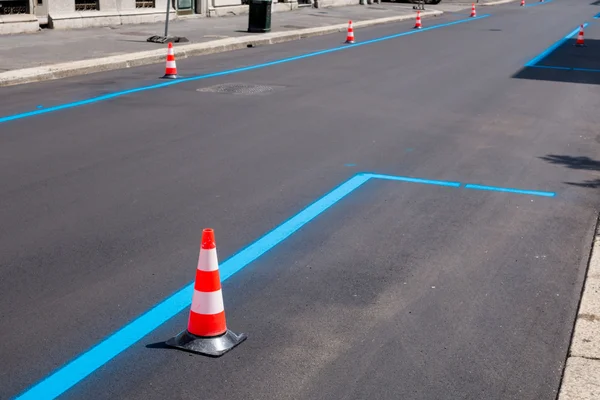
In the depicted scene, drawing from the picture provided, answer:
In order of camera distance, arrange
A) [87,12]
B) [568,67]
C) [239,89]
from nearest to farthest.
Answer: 1. [239,89]
2. [568,67]
3. [87,12]

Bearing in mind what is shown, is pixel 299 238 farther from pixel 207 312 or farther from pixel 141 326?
pixel 207 312

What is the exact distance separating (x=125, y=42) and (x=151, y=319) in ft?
56.2

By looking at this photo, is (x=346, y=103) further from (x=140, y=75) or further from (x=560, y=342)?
(x=560, y=342)

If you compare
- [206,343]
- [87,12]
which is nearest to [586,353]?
[206,343]

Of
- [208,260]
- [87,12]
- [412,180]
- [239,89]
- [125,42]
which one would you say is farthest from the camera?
[87,12]

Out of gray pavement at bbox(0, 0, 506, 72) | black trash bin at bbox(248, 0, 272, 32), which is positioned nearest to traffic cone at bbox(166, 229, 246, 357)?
gray pavement at bbox(0, 0, 506, 72)

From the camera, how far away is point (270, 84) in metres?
15.4

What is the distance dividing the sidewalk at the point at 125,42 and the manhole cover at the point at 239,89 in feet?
10.3

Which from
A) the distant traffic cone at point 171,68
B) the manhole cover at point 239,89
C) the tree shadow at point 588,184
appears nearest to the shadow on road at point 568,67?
the manhole cover at point 239,89

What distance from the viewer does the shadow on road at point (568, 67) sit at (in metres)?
17.9

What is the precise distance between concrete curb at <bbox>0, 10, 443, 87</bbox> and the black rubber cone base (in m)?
11.0

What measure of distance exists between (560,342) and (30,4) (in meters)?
Result: 20.6

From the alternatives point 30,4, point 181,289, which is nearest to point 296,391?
point 181,289

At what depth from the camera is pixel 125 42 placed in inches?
843
